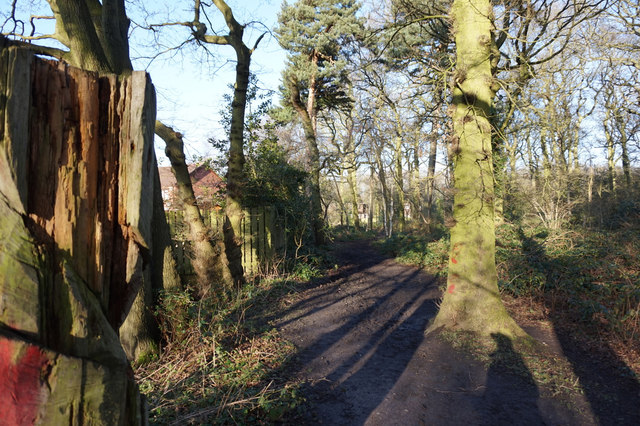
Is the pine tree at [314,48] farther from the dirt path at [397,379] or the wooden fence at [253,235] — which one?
the dirt path at [397,379]

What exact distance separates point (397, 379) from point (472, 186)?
314cm

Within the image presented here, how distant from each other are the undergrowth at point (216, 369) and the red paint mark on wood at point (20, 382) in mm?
2379

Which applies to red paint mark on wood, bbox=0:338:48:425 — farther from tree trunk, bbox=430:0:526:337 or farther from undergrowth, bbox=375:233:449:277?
undergrowth, bbox=375:233:449:277

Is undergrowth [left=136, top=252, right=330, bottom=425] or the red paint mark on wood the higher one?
the red paint mark on wood

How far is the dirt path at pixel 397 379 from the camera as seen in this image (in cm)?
382

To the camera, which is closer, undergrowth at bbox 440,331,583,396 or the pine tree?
undergrowth at bbox 440,331,583,396

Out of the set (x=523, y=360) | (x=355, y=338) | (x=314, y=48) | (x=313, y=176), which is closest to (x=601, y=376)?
(x=523, y=360)

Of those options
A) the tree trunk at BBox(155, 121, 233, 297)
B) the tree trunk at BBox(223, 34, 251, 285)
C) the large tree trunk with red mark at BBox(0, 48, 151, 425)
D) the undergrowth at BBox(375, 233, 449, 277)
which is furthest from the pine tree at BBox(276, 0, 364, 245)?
the large tree trunk with red mark at BBox(0, 48, 151, 425)

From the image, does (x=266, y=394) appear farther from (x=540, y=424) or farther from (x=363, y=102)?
(x=363, y=102)

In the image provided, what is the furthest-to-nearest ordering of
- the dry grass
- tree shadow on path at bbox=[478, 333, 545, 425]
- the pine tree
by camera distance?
the pine tree, tree shadow on path at bbox=[478, 333, 545, 425], the dry grass

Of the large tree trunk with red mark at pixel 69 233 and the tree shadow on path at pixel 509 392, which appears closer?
the large tree trunk with red mark at pixel 69 233

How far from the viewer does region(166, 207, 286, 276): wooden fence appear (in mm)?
9430

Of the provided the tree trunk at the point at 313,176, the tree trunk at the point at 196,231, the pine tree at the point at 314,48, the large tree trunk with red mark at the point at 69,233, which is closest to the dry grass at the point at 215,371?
the tree trunk at the point at 196,231

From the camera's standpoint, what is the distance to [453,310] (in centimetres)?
618
